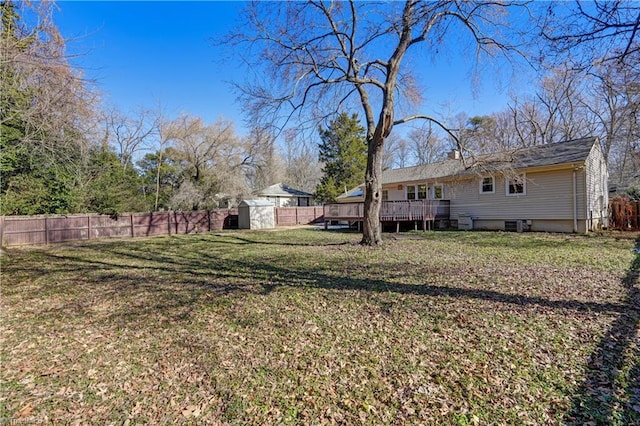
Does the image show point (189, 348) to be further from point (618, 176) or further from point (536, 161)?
point (618, 176)

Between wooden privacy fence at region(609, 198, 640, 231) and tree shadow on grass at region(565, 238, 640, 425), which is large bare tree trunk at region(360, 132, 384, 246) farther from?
wooden privacy fence at region(609, 198, 640, 231)

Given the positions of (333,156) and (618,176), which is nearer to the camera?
(618,176)

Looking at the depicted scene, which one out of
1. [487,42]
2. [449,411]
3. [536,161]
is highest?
[487,42]

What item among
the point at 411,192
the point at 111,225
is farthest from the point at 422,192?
the point at 111,225

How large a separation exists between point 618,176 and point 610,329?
34022 millimetres

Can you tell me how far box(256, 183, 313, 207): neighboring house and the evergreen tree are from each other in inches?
95.4

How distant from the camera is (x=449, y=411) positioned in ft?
8.27

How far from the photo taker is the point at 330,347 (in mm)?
3633

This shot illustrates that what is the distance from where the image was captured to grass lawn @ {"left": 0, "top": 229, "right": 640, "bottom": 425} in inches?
103

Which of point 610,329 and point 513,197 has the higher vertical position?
point 513,197

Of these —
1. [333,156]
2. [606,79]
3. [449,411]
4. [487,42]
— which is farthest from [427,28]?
[333,156]

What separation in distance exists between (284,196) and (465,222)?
1977 centimetres

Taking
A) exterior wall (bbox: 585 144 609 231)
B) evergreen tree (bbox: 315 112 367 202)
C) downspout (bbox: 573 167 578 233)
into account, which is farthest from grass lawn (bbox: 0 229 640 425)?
evergreen tree (bbox: 315 112 367 202)

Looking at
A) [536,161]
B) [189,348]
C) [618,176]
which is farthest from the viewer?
[618,176]
